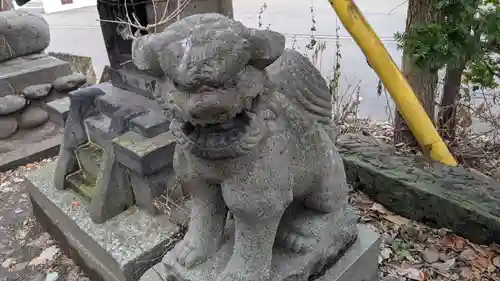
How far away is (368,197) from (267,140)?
4.65ft

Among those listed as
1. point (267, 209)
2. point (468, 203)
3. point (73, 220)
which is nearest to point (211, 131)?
point (267, 209)

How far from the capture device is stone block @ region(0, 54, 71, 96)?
3131 millimetres

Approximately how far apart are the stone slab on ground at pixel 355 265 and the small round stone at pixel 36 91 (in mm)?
2066

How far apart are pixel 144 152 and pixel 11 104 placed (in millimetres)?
1666

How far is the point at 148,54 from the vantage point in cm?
96

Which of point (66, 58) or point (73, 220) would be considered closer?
point (73, 220)

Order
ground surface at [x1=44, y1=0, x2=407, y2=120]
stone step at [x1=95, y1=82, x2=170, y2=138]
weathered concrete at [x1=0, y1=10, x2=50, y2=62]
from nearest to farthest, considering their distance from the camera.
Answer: stone step at [x1=95, y1=82, x2=170, y2=138]
weathered concrete at [x1=0, y1=10, x2=50, y2=62]
ground surface at [x1=44, y1=0, x2=407, y2=120]

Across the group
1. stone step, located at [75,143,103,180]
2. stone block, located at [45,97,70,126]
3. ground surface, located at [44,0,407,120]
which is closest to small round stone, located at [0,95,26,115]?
stone block, located at [45,97,70,126]

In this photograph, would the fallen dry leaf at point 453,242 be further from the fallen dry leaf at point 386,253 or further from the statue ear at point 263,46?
the statue ear at point 263,46

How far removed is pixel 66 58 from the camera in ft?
13.3

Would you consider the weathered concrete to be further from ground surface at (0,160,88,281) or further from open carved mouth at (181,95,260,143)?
open carved mouth at (181,95,260,143)

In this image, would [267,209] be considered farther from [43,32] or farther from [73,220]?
[43,32]

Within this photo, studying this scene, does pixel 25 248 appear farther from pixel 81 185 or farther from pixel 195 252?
pixel 195 252

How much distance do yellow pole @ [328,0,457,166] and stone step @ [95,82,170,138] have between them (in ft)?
2.90
